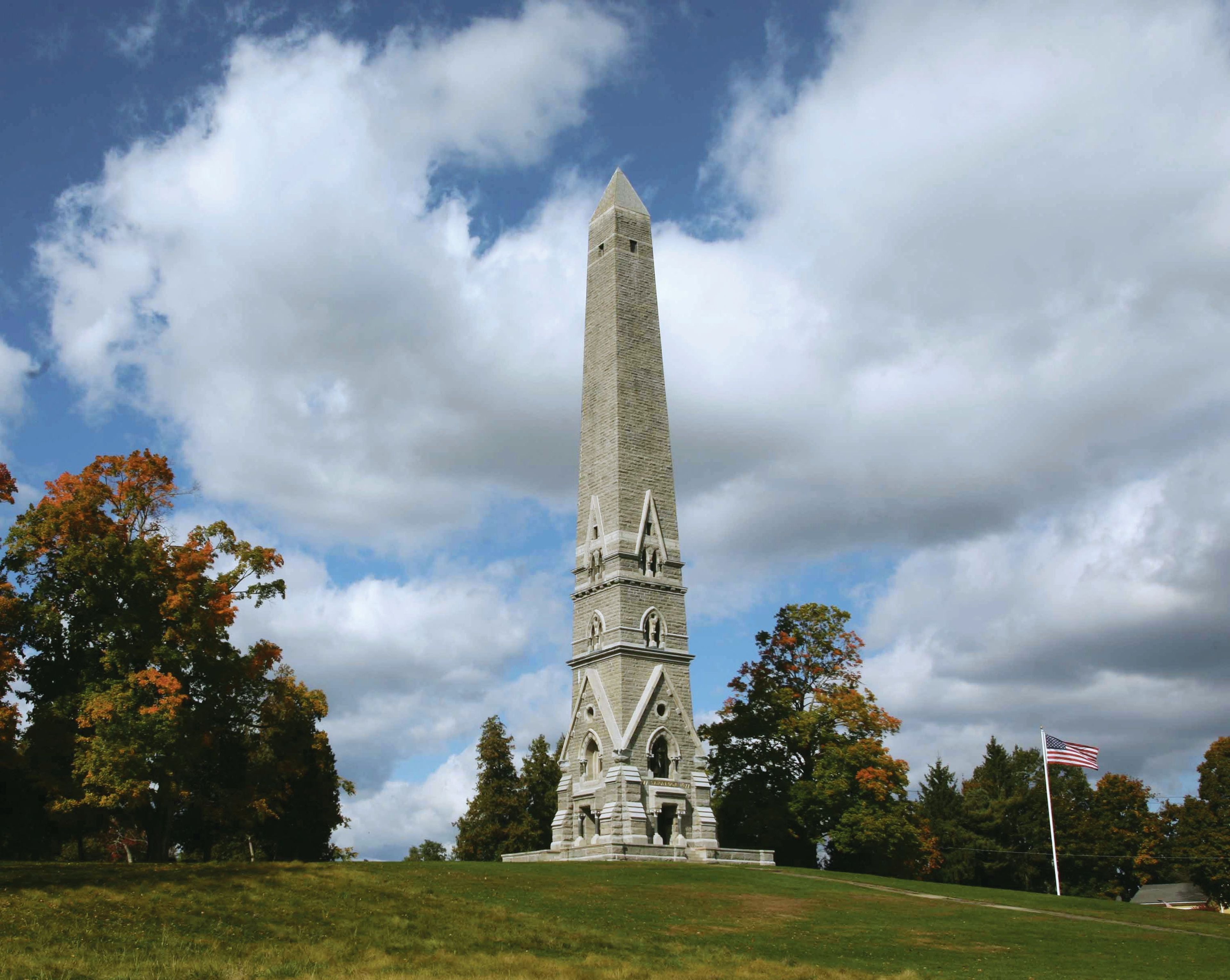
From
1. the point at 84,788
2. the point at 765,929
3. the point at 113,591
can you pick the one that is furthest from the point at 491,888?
the point at 113,591

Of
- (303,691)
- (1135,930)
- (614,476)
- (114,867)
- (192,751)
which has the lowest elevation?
(1135,930)

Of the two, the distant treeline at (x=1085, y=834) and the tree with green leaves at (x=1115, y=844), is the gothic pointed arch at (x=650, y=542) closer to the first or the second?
the distant treeline at (x=1085, y=834)

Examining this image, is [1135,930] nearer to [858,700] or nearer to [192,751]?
[858,700]

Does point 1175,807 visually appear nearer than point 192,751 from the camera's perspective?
No

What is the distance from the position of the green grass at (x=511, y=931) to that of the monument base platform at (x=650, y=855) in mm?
6679

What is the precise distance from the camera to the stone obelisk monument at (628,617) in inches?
1770

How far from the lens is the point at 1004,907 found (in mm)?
36188

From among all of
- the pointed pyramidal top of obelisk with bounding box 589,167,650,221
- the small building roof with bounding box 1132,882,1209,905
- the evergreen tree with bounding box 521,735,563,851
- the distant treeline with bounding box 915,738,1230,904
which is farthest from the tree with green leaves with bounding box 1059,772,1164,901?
the pointed pyramidal top of obelisk with bounding box 589,167,650,221

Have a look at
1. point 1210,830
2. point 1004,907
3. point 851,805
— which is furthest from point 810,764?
point 1210,830

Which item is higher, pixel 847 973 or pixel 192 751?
pixel 192 751

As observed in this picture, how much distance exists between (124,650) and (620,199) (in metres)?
29.2

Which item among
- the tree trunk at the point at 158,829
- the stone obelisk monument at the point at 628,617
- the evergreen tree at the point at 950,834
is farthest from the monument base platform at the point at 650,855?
the evergreen tree at the point at 950,834

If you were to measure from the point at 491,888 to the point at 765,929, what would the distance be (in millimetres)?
7328

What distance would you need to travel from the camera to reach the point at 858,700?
52.8 meters
